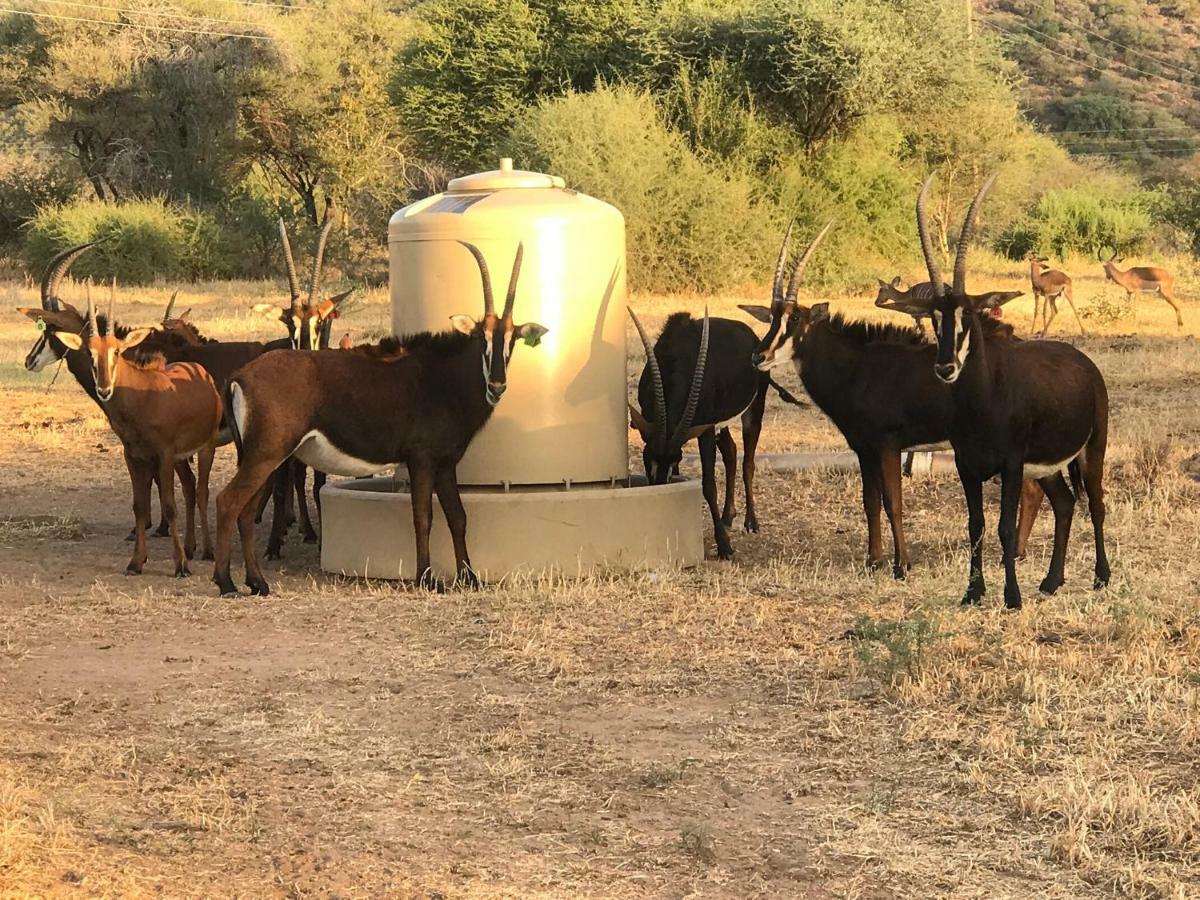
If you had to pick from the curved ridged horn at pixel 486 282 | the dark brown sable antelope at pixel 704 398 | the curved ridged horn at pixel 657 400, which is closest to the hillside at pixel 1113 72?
the dark brown sable antelope at pixel 704 398

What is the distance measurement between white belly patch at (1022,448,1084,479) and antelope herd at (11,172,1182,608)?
2cm

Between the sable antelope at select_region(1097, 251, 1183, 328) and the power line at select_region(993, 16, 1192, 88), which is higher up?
the sable antelope at select_region(1097, 251, 1183, 328)

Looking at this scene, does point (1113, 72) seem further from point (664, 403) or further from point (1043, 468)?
point (1043, 468)

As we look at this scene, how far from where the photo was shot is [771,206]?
35.4 metres

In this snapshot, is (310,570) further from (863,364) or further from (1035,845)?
(1035,845)

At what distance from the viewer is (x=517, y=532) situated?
9.61m

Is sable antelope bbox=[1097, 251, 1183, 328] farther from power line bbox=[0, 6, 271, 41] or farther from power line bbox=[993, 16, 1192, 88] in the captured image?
power line bbox=[993, 16, 1192, 88]

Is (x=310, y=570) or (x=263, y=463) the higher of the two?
(x=263, y=463)

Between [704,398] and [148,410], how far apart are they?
146 inches

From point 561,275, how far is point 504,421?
3.10 ft

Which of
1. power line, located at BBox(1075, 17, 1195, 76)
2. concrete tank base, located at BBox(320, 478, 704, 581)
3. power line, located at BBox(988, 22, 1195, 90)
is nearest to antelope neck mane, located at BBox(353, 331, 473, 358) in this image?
concrete tank base, located at BBox(320, 478, 704, 581)

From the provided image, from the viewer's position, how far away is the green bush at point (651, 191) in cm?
3209

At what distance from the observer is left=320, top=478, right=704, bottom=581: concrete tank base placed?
9594mm

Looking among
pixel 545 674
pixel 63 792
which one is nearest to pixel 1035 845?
pixel 545 674
